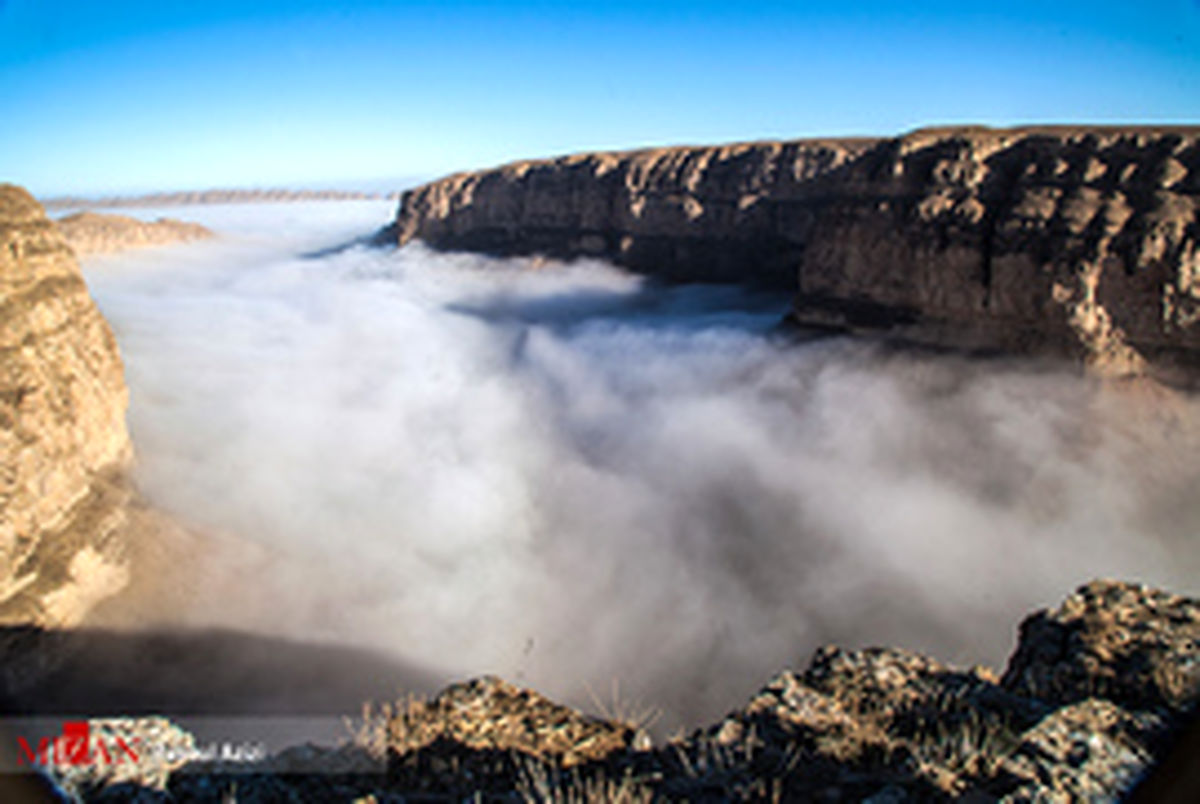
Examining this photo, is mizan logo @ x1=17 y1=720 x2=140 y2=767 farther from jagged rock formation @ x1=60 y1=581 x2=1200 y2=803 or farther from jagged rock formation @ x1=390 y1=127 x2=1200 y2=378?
jagged rock formation @ x1=390 y1=127 x2=1200 y2=378

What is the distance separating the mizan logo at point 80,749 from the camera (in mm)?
4898

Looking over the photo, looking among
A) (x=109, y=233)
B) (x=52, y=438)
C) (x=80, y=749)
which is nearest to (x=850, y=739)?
(x=80, y=749)

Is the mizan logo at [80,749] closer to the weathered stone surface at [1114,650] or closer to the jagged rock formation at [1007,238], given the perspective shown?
the weathered stone surface at [1114,650]

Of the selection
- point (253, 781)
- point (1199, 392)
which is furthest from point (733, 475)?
point (253, 781)

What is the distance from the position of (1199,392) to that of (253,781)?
114 ft

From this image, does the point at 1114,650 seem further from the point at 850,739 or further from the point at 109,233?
the point at 109,233

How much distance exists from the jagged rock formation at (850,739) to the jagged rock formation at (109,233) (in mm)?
94382

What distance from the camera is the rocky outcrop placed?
14023 millimetres

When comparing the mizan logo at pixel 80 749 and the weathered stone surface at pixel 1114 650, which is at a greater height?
the weathered stone surface at pixel 1114 650

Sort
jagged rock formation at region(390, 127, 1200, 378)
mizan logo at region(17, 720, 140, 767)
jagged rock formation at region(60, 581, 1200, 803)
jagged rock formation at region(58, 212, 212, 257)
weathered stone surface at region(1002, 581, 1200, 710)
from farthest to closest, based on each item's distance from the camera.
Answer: jagged rock formation at region(58, 212, 212, 257)
jagged rock formation at region(390, 127, 1200, 378)
mizan logo at region(17, 720, 140, 767)
weathered stone surface at region(1002, 581, 1200, 710)
jagged rock formation at region(60, 581, 1200, 803)

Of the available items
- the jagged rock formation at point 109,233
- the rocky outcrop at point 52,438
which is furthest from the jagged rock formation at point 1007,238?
the jagged rock formation at point 109,233

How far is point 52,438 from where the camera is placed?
15.4 m

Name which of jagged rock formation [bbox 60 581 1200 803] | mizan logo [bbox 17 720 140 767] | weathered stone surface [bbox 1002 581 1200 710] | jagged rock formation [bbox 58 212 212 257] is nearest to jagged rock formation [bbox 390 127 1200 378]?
weathered stone surface [bbox 1002 581 1200 710]

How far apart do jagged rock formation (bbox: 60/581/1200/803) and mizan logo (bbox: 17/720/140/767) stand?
1.90ft
